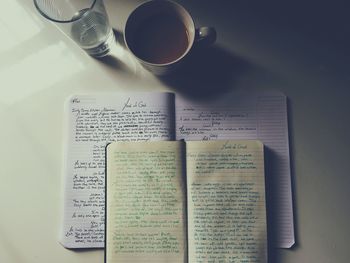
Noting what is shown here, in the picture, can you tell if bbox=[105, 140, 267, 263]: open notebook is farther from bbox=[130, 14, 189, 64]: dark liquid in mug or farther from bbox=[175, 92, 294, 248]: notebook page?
bbox=[130, 14, 189, 64]: dark liquid in mug

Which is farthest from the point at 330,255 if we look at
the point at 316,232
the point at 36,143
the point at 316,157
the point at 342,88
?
the point at 36,143

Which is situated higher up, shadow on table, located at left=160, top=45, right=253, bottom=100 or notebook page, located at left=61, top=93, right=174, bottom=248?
shadow on table, located at left=160, top=45, right=253, bottom=100

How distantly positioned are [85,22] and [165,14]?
0.13m

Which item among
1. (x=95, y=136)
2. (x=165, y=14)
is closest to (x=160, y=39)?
(x=165, y=14)

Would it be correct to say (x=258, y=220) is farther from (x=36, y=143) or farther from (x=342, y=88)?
(x=36, y=143)

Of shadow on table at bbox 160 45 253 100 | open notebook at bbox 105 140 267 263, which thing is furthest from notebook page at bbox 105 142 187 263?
shadow on table at bbox 160 45 253 100

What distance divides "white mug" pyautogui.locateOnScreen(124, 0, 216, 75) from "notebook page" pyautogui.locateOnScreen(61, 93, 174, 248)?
0.24ft

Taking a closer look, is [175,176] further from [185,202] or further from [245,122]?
[245,122]

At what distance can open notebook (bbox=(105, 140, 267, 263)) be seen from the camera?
0.59 m

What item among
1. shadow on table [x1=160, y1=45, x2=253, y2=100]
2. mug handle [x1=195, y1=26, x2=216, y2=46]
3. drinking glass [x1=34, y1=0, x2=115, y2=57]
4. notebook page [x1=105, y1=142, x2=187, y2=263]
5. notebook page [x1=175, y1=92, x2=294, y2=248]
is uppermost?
drinking glass [x1=34, y1=0, x2=115, y2=57]

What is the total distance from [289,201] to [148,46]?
1.13 feet

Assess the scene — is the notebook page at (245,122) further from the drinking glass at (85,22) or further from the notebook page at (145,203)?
the drinking glass at (85,22)

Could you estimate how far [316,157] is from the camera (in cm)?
64

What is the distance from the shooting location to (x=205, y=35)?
23.0 inches
